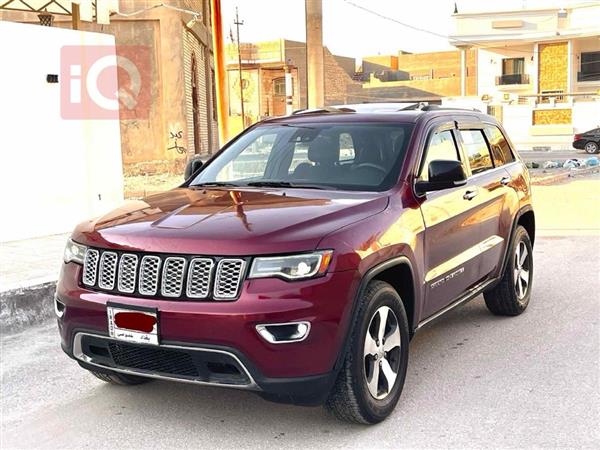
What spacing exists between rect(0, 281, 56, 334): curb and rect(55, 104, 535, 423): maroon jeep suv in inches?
89.2

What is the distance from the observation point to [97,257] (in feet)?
13.2

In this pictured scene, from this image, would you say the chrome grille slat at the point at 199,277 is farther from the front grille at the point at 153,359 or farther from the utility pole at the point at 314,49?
the utility pole at the point at 314,49

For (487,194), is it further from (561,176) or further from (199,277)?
(561,176)

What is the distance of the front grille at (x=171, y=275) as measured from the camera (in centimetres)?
362

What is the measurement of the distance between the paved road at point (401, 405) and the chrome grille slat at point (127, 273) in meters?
0.87

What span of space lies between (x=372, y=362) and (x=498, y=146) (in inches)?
123

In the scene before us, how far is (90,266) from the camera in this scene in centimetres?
406

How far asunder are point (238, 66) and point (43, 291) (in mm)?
67624

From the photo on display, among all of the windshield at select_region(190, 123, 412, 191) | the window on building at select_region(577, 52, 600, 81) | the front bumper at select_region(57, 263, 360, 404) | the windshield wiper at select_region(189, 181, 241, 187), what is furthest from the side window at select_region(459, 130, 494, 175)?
the window on building at select_region(577, 52, 600, 81)

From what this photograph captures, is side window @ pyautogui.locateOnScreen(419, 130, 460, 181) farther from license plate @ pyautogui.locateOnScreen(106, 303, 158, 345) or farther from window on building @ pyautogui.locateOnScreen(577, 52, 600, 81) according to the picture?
window on building @ pyautogui.locateOnScreen(577, 52, 600, 81)

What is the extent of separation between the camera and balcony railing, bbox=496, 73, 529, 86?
61553 mm

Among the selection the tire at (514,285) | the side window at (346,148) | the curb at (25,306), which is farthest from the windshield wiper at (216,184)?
the tire at (514,285)

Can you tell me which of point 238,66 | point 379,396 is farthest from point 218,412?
point 238,66

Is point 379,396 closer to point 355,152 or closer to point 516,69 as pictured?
point 355,152
